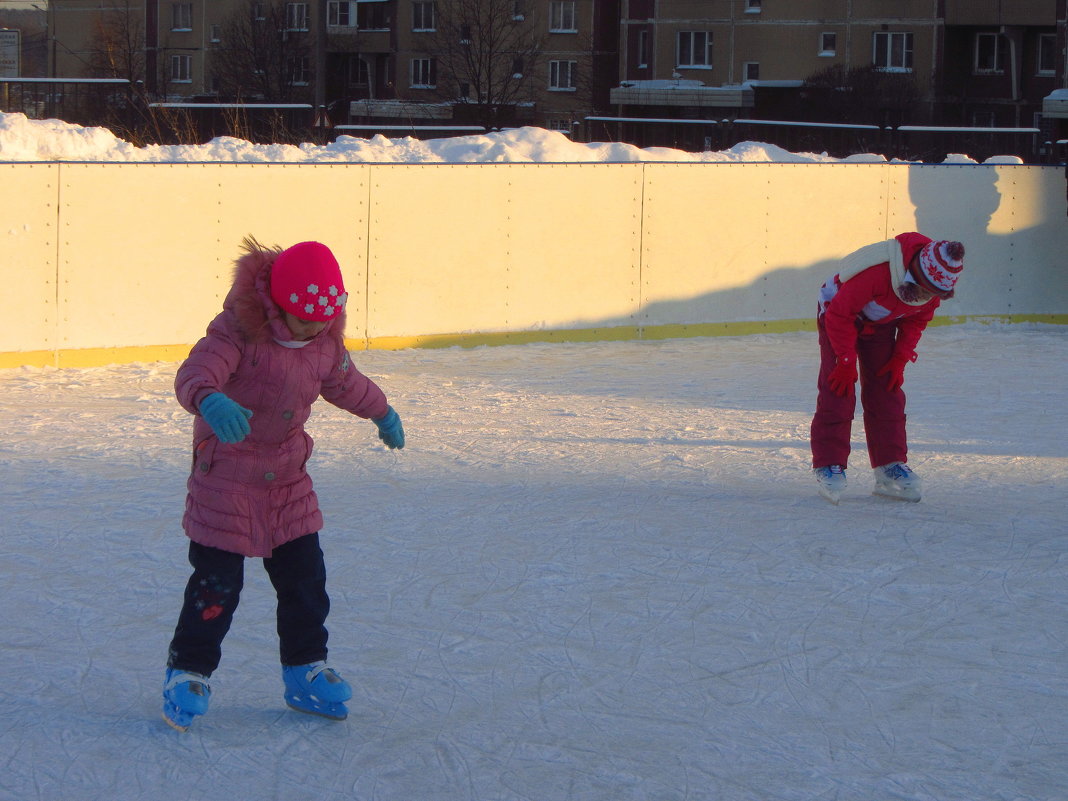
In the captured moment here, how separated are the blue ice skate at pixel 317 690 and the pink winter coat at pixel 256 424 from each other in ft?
1.07

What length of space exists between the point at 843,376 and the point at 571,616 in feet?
6.09

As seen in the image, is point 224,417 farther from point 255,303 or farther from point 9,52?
point 9,52

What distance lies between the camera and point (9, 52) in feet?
108

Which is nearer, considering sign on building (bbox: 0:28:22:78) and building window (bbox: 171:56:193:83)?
sign on building (bbox: 0:28:22:78)

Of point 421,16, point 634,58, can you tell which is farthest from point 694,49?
point 421,16

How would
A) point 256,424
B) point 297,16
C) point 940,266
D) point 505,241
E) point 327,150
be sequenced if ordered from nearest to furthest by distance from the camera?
point 256,424
point 940,266
point 505,241
point 327,150
point 297,16

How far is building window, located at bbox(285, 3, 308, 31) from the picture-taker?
44.8 meters

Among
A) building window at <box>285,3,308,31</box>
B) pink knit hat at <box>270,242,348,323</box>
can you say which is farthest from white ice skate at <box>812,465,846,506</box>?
building window at <box>285,3,308,31</box>

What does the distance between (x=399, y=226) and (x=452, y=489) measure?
4.30 metres

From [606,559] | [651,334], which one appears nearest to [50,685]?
[606,559]

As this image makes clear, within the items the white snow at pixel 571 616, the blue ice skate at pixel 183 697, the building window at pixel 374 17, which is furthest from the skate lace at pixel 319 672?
the building window at pixel 374 17

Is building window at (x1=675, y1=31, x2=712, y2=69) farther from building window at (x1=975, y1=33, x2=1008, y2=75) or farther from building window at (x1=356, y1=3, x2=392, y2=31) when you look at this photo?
building window at (x1=356, y1=3, x2=392, y2=31)

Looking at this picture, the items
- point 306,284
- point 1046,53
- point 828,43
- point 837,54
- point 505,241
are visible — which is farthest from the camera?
point 828,43

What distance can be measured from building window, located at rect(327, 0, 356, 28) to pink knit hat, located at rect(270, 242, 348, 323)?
46875 mm
